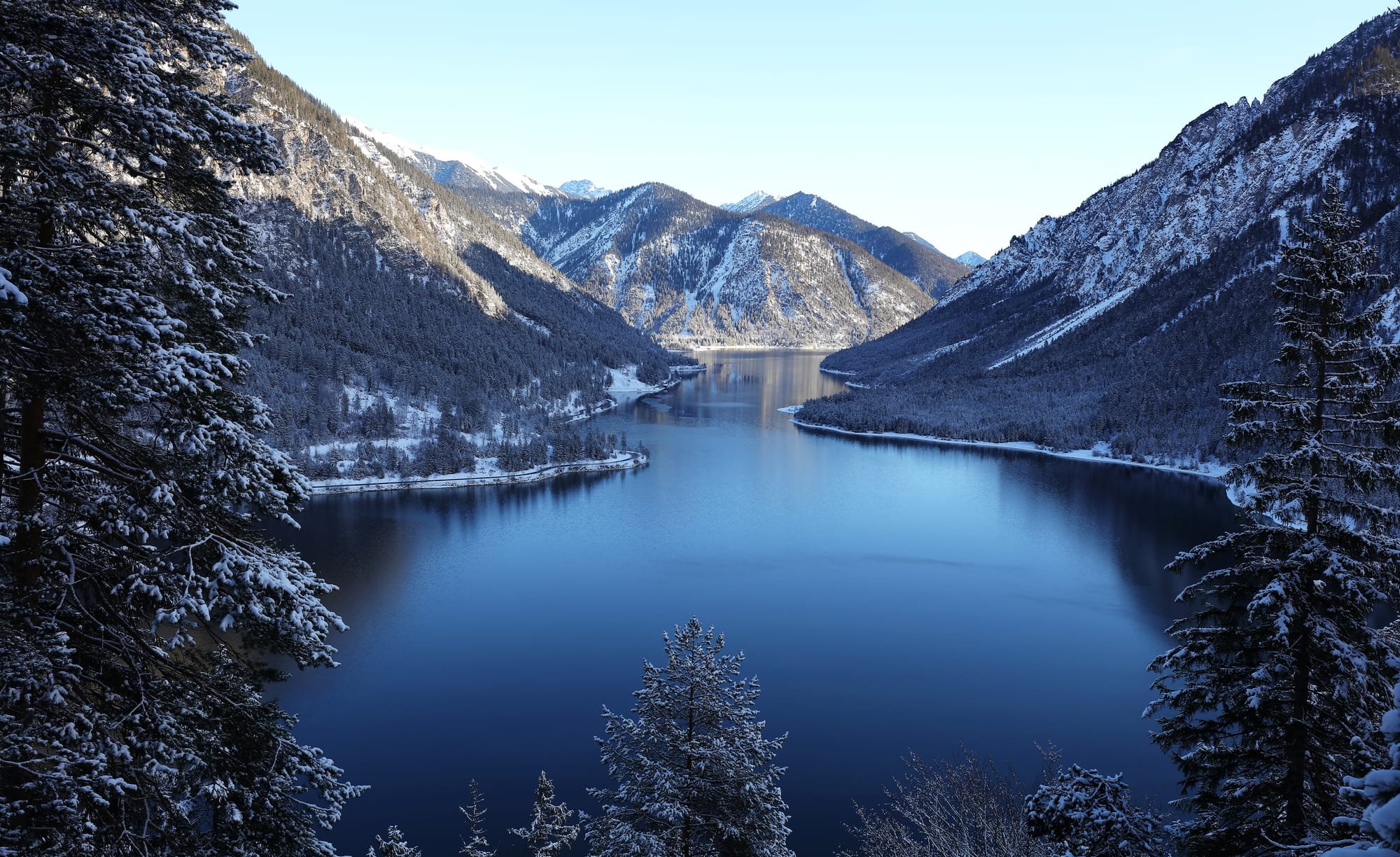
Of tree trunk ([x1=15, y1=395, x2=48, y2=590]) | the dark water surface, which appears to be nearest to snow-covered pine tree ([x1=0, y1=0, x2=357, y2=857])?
tree trunk ([x1=15, y1=395, x2=48, y2=590])

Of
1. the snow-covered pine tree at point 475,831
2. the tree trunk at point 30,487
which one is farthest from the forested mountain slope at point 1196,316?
the tree trunk at point 30,487

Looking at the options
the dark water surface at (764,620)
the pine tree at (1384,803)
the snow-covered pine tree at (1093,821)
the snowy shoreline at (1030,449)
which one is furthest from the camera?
the snowy shoreline at (1030,449)

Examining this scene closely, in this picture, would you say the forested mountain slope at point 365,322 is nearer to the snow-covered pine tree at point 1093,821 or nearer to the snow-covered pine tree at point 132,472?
the snow-covered pine tree at point 132,472

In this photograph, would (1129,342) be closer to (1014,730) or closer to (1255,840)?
(1014,730)

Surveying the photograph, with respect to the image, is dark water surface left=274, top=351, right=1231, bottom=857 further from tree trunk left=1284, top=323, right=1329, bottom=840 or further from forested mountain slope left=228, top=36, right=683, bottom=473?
forested mountain slope left=228, top=36, right=683, bottom=473

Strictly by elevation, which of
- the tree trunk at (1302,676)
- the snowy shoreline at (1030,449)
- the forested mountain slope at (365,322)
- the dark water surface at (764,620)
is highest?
the forested mountain slope at (365,322)

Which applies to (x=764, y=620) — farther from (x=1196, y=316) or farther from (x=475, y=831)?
(x=1196, y=316)
